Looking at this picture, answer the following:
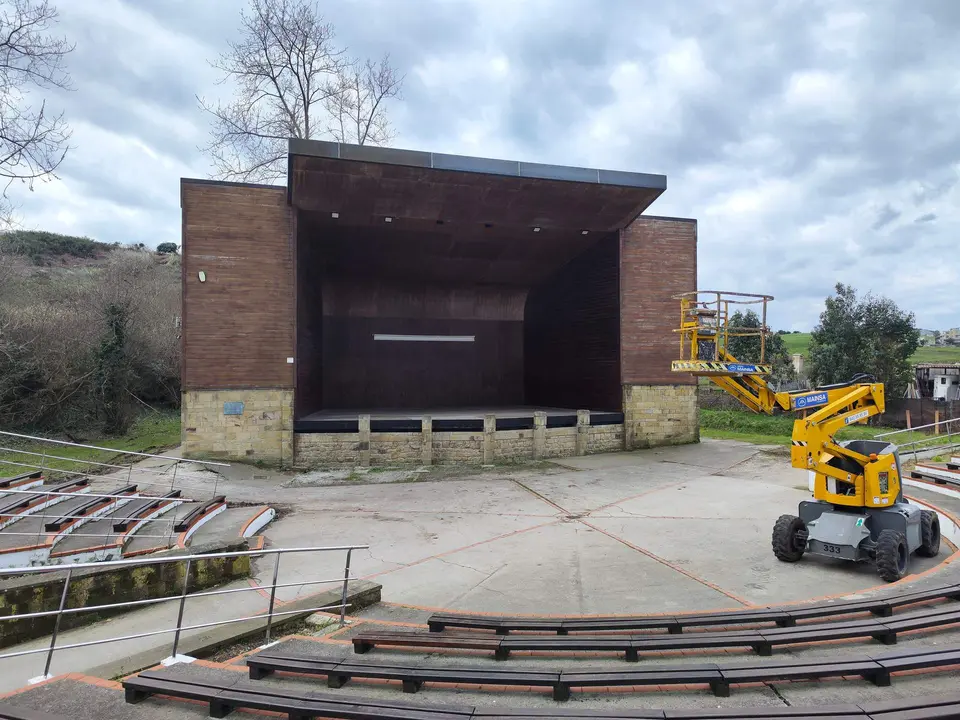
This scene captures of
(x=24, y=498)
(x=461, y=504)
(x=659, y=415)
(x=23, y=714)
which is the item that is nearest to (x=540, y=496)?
(x=461, y=504)

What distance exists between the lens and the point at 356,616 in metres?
5.82

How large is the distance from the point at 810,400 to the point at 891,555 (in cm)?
218

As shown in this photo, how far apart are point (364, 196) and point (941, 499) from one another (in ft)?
52.3

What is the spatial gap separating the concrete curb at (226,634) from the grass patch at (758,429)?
19638mm

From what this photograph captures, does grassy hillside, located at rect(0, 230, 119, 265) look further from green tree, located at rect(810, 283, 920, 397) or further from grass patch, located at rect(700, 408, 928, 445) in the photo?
green tree, located at rect(810, 283, 920, 397)

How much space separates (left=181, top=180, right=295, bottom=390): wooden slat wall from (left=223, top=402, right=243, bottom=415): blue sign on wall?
0.57 metres

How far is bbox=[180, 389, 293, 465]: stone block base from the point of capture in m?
15.8

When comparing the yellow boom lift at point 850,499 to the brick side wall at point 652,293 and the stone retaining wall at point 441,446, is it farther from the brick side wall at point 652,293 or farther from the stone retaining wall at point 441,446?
the brick side wall at point 652,293

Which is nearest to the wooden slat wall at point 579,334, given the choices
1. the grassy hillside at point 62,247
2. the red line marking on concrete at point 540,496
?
the red line marking on concrete at point 540,496

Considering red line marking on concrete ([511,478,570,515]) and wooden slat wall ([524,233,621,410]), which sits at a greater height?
wooden slat wall ([524,233,621,410])

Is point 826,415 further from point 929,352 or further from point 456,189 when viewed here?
point 929,352

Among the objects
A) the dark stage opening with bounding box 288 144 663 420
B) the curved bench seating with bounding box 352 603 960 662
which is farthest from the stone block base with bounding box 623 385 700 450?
the curved bench seating with bounding box 352 603 960 662

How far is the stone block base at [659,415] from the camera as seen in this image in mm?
18906

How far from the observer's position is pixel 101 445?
62.0 ft
